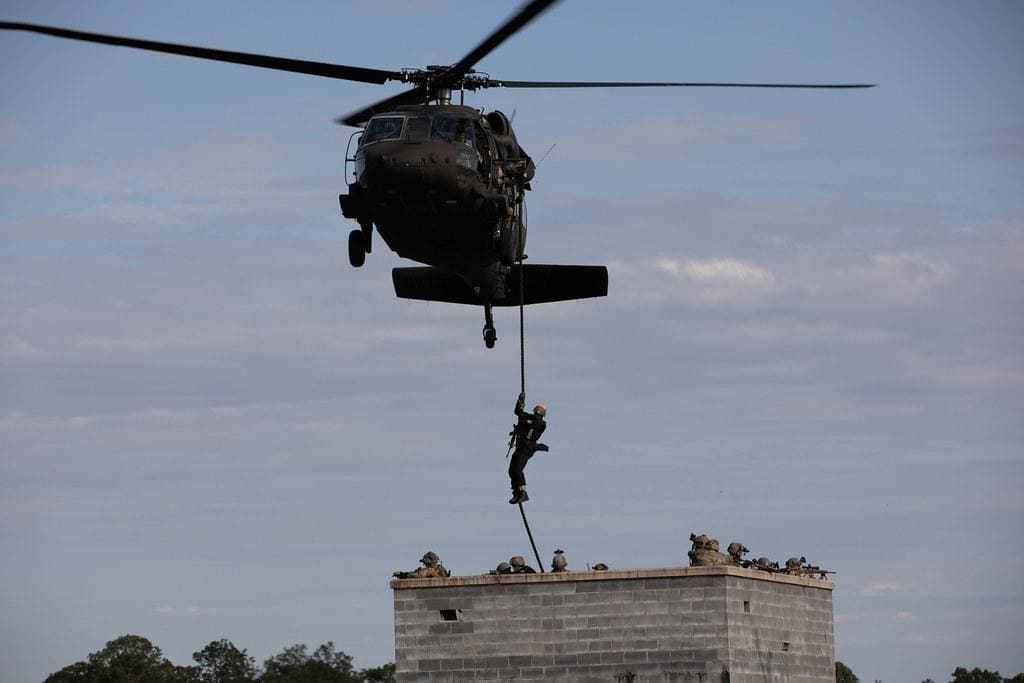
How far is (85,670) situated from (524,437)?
231 feet

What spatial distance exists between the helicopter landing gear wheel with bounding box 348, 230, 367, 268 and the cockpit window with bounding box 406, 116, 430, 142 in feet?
7.23

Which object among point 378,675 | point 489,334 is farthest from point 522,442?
point 378,675

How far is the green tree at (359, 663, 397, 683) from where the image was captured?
88.3 m


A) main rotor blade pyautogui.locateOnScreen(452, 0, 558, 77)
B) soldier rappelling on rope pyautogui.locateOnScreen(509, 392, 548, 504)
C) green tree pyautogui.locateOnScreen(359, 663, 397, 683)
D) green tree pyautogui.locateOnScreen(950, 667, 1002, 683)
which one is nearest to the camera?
main rotor blade pyautogui.locateOnScreen(452, 0, 558, 77)

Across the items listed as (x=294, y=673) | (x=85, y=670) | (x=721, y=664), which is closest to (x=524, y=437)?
(x=721, y=664)

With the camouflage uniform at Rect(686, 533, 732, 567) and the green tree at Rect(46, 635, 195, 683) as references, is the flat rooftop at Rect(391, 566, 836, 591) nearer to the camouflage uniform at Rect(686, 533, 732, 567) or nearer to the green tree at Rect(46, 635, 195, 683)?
the camouflage uniform at Rect(686, 533, 732, 567)

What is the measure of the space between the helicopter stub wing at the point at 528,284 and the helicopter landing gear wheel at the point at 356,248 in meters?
5.36

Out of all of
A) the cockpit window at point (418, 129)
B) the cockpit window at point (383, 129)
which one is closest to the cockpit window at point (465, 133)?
the cockpit window at point (418, 129)

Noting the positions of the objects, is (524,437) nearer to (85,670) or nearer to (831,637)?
(831,637)

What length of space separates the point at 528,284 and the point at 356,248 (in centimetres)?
664

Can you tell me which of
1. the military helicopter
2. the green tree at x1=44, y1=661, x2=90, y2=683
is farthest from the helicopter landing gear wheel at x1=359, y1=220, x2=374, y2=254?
the green tree at x1=44, y1=661, x2=90, y2=683

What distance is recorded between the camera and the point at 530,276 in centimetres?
4281

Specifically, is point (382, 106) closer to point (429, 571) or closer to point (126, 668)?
point (429, 571)

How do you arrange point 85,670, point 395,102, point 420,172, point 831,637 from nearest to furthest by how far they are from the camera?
point 420,172, point 395,102, point 831,637, point 85,670
